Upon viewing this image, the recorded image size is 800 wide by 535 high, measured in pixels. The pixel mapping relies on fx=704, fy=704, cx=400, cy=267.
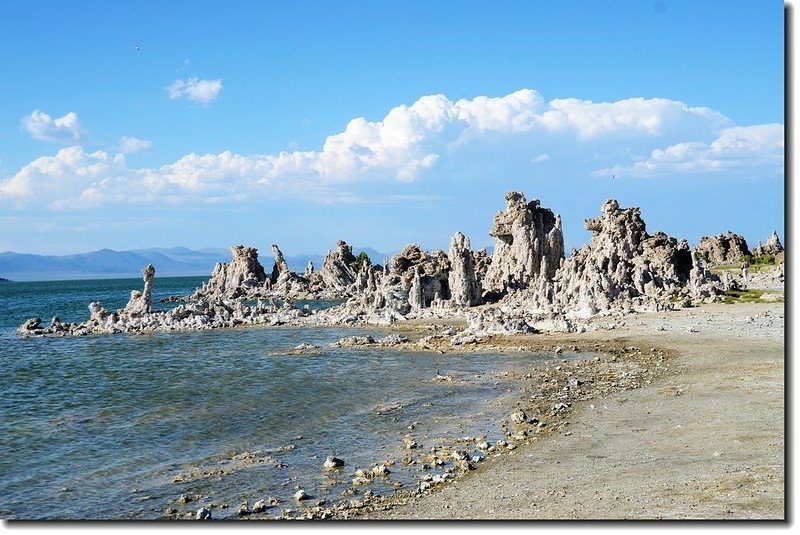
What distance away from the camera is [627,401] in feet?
78.5

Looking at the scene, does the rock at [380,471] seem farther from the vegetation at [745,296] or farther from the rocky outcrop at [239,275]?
the rocky outcrop at [239,275]

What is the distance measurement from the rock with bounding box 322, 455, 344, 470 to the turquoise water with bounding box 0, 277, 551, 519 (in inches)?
8.1

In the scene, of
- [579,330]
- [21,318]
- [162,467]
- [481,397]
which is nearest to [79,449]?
[162,467]

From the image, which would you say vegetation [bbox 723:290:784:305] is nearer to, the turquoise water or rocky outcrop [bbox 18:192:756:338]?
rocky outcrop [bbox 18:192:756:338]

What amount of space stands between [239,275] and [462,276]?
5696 centimetres

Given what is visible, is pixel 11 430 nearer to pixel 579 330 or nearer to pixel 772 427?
pixel 772 427

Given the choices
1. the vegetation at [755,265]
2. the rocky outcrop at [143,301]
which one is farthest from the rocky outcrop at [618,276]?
the rocky outcrop at [143,301]

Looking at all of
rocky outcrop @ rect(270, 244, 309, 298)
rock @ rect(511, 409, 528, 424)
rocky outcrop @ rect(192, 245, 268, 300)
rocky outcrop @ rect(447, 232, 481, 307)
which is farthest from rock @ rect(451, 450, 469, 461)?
rocky outcrop @ rect(192, 245, 268, 300)

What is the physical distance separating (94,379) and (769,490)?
31885mm

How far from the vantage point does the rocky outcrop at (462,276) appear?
65188mm

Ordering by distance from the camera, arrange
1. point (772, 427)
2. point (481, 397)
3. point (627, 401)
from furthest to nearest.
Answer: point (481, 397), point (627, 401), point (772, 427)

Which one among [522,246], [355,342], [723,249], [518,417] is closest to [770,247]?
[723,249]

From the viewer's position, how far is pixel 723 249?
4092 inches

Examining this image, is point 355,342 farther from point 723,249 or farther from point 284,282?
point 723,249
